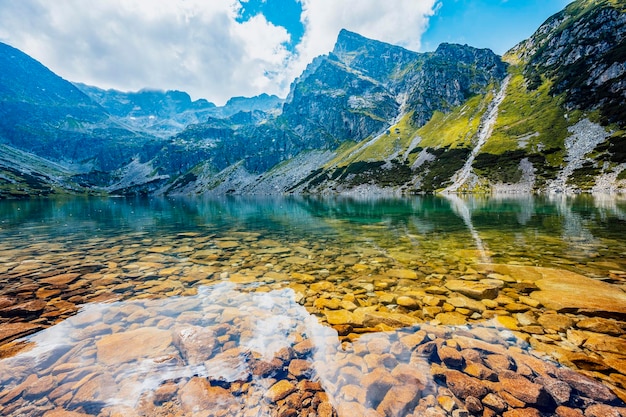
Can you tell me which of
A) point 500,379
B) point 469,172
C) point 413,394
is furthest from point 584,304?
point 469,172

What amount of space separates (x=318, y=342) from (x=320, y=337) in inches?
10.9

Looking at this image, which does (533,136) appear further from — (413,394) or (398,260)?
(413,394)

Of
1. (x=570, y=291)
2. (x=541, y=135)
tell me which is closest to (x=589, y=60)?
(x=541, y=135)

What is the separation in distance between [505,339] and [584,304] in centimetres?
437

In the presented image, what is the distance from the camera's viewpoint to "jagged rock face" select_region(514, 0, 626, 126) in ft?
379

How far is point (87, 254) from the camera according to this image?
2061cm

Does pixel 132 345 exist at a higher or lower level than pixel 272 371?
higher

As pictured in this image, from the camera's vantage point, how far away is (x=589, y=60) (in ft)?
471

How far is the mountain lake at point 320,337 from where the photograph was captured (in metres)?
5.98

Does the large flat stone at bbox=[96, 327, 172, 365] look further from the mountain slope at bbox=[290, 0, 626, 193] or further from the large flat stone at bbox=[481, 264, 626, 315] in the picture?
the mountain slope at bbox=[290, 0, 626, 193]

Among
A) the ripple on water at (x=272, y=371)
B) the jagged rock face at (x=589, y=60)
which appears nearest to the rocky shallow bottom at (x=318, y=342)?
the ripple on water at (x=272, y=371)

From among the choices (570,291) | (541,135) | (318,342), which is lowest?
(318,342)

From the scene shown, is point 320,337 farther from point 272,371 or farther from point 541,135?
point 541,135

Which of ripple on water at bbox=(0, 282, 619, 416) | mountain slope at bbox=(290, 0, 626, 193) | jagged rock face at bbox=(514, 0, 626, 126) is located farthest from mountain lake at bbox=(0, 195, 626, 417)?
jagged rock face at bbox=(514, 0, 626, 126)
